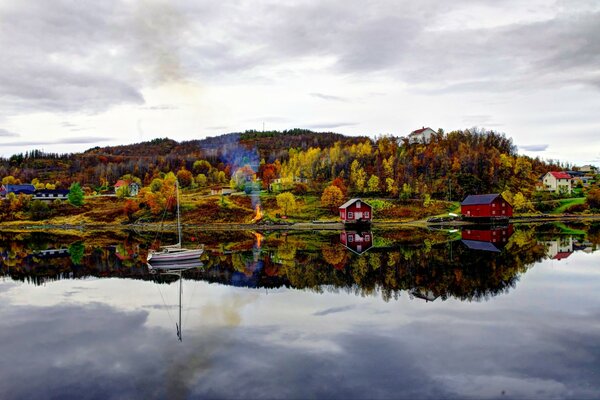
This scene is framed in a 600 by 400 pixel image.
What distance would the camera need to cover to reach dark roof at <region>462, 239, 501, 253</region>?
4377 cm

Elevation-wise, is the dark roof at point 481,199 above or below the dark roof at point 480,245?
above

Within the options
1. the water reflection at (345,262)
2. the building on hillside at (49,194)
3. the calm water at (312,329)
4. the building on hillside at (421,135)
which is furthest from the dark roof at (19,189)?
the building on hillside at (421,135)

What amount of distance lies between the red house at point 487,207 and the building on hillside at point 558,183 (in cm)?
3412

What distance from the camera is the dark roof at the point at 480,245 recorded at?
43.8 meters

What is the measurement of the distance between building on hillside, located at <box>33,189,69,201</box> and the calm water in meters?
101

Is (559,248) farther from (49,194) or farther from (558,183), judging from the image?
(49,194)

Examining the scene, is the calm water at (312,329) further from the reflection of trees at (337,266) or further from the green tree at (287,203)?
the green tree at (287,203)

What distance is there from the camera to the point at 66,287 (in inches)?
1243

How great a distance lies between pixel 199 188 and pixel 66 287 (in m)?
117

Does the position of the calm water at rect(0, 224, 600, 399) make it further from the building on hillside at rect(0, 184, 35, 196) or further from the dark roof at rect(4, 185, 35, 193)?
the dark roof at rect(4, 185, 35, 193)

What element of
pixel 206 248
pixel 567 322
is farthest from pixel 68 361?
pixel 206 248

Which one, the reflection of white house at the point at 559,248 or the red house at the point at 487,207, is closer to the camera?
the reflection of white house at the point at 559,248

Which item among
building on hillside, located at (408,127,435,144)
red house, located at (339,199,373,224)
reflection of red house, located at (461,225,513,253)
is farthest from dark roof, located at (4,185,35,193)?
reflection of red house, located at (461,225,513,253)

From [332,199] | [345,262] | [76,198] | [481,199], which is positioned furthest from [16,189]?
[345,262]
